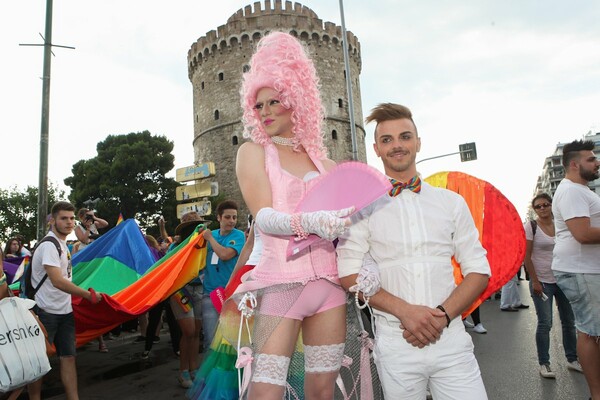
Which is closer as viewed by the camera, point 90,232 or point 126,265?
point 126,265

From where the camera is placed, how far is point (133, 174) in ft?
124

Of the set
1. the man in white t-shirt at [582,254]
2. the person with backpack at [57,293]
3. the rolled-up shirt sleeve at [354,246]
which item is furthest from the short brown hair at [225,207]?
the rolled-up shirt sleeve at [354,246]

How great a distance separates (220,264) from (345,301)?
319cm

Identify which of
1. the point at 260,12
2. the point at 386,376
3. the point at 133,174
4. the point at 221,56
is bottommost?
the point at 386,376

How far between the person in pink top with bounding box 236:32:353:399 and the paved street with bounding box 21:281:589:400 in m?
2.94

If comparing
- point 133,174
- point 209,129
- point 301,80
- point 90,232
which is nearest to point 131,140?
point 133,174

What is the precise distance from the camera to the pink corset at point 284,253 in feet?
6.65

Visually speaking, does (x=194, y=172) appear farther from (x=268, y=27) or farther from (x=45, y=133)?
(x=45, y=133)

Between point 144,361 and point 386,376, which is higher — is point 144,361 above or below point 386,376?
below

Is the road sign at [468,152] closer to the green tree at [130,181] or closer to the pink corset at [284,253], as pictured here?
the pink corset at [284,253]

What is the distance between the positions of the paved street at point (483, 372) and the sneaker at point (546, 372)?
0.05 metres

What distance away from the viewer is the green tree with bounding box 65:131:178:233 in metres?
37.0

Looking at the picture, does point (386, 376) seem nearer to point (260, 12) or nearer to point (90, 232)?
point (90, 232)

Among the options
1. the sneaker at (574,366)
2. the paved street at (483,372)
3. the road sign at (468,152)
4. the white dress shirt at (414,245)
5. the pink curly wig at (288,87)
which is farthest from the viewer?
the road sign at (468,152)
